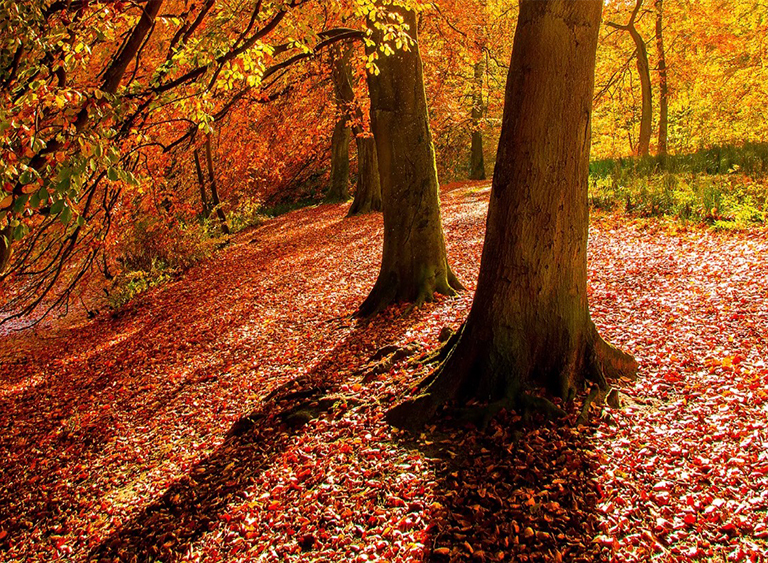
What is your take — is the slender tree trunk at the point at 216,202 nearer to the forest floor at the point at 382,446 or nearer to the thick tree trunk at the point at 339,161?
the thick tree trunk at the point at 339,161

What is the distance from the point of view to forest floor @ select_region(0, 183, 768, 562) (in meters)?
3.03

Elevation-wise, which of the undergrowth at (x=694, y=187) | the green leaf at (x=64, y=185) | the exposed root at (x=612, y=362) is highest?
the green leaf at (x=64, y=185)

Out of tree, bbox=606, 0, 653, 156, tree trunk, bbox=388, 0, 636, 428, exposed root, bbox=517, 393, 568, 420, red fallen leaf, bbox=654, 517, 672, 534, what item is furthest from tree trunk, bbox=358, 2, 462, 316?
tree, bbox=606, 0, 653, 156

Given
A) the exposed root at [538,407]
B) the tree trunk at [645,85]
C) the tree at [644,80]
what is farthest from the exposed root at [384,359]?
the tree trunk at [645,85]

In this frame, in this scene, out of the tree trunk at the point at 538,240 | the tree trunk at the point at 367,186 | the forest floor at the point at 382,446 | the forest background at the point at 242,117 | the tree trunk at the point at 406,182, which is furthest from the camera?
the tree trunk at the point at 367,186

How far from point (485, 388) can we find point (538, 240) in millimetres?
1261

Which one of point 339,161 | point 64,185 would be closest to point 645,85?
point 339,161

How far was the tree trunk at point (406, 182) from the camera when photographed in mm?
6652

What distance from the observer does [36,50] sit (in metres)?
2.99

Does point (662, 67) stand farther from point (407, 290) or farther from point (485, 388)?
point (485, 388)

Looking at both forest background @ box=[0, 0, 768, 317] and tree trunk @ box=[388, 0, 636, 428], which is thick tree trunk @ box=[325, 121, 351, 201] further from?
tree trunk @ box=[388, 0, 636, 428]

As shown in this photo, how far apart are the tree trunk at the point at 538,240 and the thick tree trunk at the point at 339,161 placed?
14.3 metres

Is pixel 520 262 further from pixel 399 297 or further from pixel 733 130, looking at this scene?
pixel 733 130

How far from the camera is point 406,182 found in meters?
6.78
